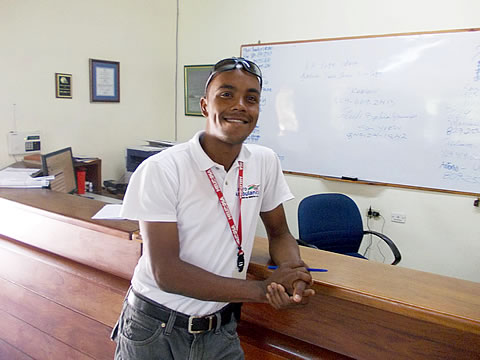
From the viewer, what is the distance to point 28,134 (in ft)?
9.04

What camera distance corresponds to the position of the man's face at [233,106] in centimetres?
103

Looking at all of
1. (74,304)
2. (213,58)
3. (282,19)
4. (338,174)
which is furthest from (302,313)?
(213,58)

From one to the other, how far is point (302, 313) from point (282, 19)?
2679 millimetres

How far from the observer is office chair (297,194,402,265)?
2525mm

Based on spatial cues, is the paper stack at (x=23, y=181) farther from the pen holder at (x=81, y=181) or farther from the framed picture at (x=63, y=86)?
the framed picture at (x=63, y=86)

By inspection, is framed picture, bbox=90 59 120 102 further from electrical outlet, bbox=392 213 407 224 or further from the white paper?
electrical outlet, bbox=392 213 407 224

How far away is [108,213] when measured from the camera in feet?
5.42

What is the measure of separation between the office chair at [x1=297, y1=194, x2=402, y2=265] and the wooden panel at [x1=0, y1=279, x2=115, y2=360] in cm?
131

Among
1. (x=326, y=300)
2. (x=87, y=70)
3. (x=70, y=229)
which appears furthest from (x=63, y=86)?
(x=326, y=300)

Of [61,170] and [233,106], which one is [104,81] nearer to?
[61,170]

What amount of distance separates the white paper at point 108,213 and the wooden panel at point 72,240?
7 centimetres

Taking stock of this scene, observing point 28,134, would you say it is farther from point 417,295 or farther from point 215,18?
point 417,295

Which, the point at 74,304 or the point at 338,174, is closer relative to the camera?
the point at 74,304

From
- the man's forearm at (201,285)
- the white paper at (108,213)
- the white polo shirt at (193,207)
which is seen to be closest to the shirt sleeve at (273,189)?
the white polo shirt at (193,207)
